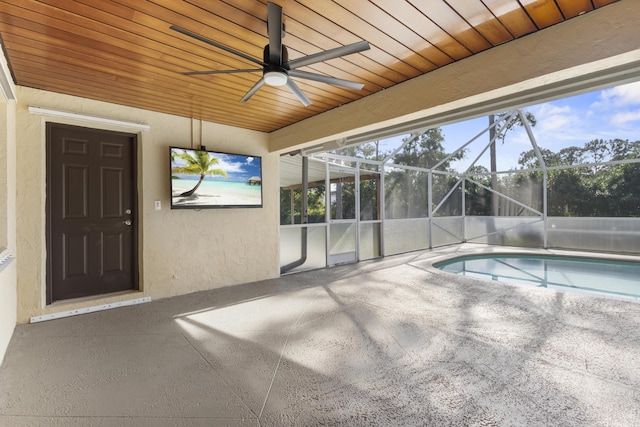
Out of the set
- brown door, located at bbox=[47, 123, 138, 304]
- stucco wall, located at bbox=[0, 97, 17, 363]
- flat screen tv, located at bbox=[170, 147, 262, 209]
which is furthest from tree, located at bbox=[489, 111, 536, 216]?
stucco wall, located at bbox=[0, 97, 17, 363]

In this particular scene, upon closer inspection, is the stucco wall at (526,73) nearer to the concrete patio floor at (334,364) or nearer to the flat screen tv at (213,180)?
the flat screen tv at (213,180)

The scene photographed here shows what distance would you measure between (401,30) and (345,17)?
461mm

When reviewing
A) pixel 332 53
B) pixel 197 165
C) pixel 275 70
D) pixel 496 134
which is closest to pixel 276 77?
pixel 275 70

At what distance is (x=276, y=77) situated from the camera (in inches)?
81.8

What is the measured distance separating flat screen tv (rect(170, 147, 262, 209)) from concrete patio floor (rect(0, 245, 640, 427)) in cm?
137

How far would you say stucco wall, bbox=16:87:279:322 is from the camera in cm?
300

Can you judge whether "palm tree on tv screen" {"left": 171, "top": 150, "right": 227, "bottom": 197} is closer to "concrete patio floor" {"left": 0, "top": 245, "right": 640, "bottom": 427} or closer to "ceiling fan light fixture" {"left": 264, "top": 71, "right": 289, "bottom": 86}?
"concrete patio floor" {"left": 0, "top": 245, "right": 640, "bottom": 427}

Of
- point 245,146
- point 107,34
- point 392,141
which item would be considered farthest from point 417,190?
point 107,34

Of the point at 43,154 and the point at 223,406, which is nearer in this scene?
the point at 223,406

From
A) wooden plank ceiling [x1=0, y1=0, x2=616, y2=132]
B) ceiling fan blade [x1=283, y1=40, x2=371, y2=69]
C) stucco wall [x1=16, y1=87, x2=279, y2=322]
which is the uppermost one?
wooden plank ceiling [x1=0, y1=0, x2=616, y2=132]

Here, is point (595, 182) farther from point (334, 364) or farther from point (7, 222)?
point (7, 222)

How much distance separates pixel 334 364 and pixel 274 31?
2.32 m

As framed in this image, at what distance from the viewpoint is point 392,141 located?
22.4 ft

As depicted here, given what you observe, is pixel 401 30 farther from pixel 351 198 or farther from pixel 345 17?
pixel 351 198
